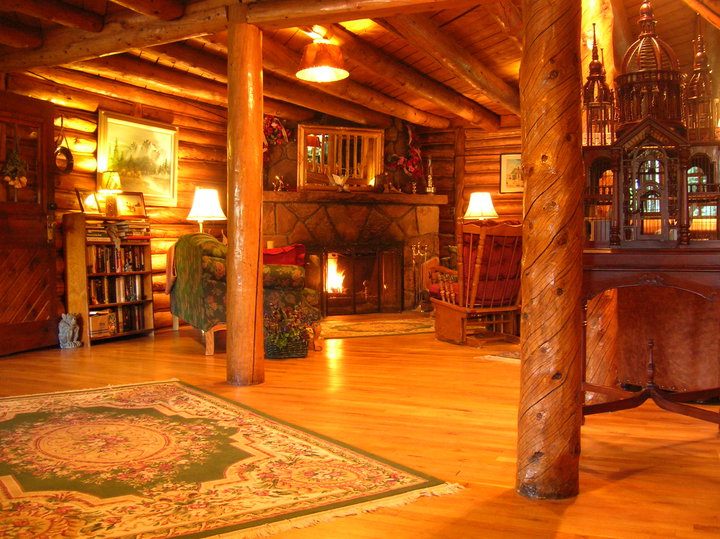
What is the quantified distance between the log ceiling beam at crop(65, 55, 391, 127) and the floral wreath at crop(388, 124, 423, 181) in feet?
2.08

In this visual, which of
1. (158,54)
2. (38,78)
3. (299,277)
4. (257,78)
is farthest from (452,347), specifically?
(38,78)

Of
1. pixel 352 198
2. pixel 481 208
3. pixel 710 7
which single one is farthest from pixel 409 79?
pixel 710 7

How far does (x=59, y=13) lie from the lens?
4957mm

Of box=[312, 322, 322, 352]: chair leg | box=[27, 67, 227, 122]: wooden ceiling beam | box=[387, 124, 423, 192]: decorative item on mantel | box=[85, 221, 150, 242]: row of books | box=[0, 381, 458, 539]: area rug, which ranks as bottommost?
box=[0, 381, 458, 539]: area rug

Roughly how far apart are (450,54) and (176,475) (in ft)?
16.3

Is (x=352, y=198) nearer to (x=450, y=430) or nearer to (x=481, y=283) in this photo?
(x=481, y=283)

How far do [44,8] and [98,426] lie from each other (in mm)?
3149

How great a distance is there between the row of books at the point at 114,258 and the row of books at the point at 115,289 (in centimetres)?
10

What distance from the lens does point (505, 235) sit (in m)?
5.91

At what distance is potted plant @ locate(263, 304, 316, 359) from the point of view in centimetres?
556

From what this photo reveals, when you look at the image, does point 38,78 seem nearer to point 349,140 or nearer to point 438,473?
point 349,140

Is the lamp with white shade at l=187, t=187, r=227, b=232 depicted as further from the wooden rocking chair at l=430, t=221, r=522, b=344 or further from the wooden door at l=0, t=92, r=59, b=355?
the wooden rocking chair at l=430, t=221, r=522, b=344

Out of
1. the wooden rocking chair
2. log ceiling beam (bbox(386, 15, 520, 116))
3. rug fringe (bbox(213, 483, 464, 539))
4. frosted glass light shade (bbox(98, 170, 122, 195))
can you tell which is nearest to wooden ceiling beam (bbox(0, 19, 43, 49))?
frosted glass light shade (bbox(98, 170, 122, 195))

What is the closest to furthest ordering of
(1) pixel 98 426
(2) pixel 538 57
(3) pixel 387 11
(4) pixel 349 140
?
(2) pixel 538 57 < (1) pixel 98 426 < (3) pixel 387 11 < (4) pixel 349 140
